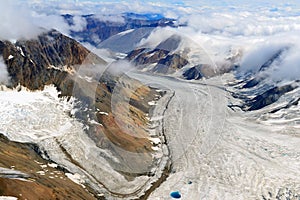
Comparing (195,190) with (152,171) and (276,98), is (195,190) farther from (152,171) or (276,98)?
(276,98)

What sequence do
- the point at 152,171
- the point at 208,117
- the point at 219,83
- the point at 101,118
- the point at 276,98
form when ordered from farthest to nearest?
the point at 219,83 < the point at 276,98 < the point at 208,117 < the point at 101,118 < the point at 152,171

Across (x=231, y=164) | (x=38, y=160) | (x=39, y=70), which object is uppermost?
(x=39, y=70)

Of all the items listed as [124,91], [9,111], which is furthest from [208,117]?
[9,111]

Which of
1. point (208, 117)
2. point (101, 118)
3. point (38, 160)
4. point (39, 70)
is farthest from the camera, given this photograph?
point (208, 117)

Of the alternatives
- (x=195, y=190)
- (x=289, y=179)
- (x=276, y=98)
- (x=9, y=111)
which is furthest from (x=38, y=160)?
(x=276, y=98)

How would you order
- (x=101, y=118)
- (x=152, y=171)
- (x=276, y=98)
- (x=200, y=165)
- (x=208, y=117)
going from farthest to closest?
(x=276, y=98) → (x=208, y=117) → (x=101, y=118) → (x=200, y=165) → (x=152, y=171)

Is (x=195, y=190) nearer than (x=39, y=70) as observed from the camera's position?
Yes

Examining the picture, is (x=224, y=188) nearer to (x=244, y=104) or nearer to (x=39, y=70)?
(x=39, y=70)

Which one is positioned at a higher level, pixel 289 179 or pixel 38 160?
pixel 38 160

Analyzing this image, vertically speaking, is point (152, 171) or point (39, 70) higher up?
point (39, 70)
